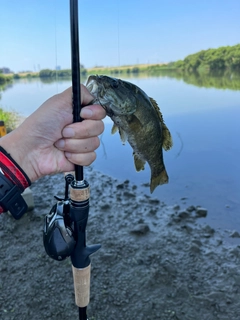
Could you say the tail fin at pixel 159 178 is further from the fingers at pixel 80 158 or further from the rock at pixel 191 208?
the rock at pixel 191 208

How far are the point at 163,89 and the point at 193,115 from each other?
19.3ft

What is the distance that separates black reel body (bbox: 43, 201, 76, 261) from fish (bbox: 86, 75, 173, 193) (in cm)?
48

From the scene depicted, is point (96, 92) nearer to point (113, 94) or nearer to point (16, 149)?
point (113, 94)

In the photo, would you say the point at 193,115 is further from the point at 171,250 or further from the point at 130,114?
the point at 130,114

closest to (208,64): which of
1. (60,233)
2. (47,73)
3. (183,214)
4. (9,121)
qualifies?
(9,121)

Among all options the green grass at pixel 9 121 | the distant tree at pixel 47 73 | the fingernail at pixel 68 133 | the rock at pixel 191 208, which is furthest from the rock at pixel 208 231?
the green grass at pixel 9 121

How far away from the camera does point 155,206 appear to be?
4.71 metres

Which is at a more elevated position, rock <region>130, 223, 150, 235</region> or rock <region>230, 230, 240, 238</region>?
rock <region>130, 223, 150, 235</region>

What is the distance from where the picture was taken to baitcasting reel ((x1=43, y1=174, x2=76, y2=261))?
5.09ft

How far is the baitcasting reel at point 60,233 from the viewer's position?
1551 millimetres

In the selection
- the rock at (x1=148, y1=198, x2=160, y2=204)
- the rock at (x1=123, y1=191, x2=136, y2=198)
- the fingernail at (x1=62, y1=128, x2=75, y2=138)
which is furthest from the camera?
the rock at (x1=123, y1=191, x2=136, y2=198)

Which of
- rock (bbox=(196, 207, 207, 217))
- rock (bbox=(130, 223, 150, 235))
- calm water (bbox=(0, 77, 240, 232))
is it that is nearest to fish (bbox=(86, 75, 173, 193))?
calm water (bbox=(0, 77, 240, 232))

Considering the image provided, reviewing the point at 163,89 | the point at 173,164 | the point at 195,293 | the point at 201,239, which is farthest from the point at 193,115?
the point at 195,293

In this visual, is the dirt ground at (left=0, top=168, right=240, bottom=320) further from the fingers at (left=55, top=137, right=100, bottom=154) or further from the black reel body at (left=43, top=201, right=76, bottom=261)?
the fingers at (left=55, top=137, right=100, bottom=154)
